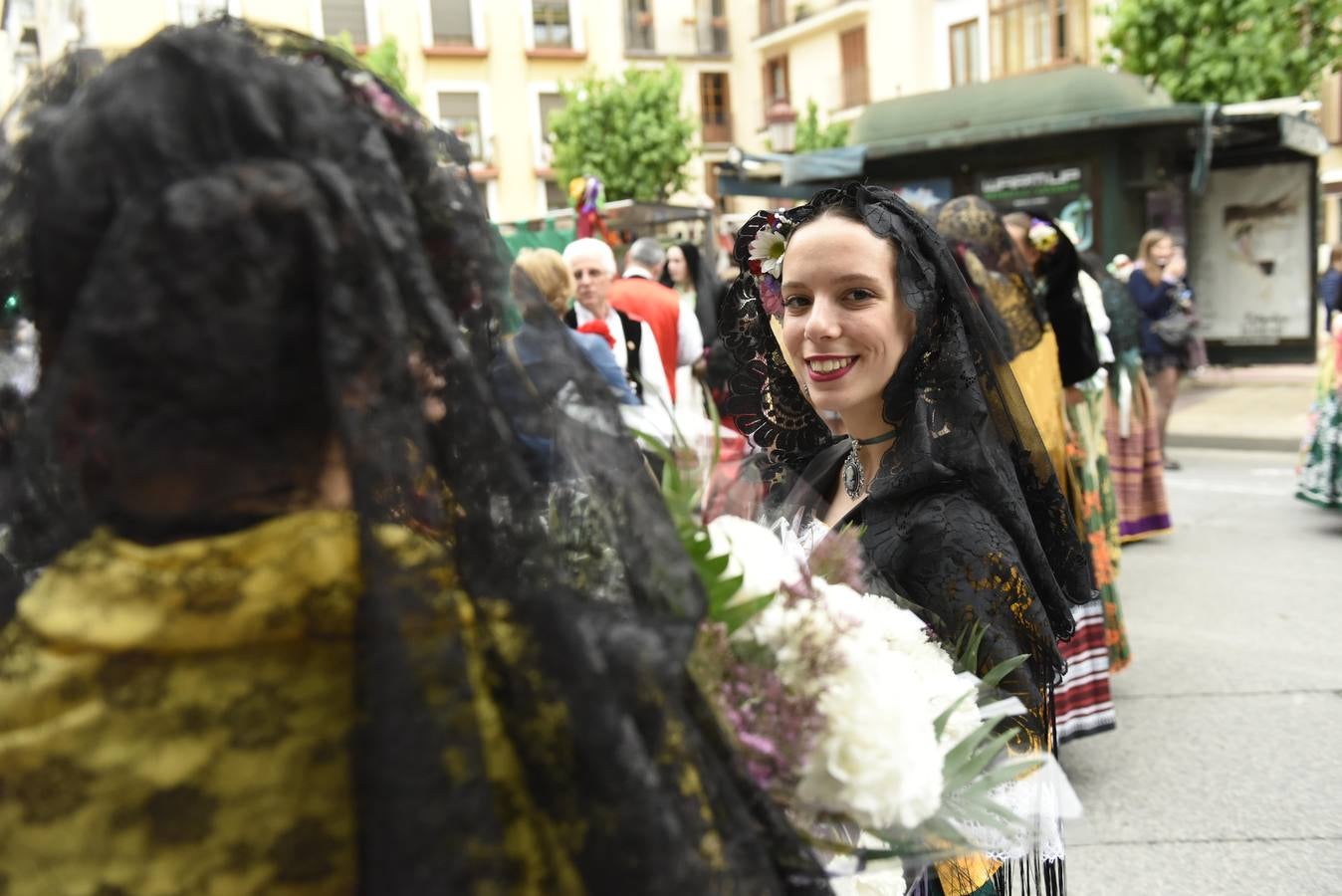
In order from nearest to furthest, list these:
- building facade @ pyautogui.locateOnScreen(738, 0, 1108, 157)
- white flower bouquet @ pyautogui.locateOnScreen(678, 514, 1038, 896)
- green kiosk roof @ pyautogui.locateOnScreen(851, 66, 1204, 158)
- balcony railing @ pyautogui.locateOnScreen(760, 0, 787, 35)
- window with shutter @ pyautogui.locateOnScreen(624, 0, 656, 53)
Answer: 1. white flower bouquet @ pyautogui.locateOnScreen(678, 514, 1038, 896)
2. green kiosk roof @ pyautogui.locateOnScreen(851, 66, 1204, 158)
3. building facade @ pyautogui.locateOnScreen(738, 0, 1108, 157)
4. balcony railing @ pyautogui.locateOnScreen(760, 0, 787, 35)
5. window with shutter @ pyautogui.locateOnScreen(624, 0, 656, 53)

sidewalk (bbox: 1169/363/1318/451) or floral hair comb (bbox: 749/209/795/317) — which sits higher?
floral hair comb (bbox: 749/209/795/317)

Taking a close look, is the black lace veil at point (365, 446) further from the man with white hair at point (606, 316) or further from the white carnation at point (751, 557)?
the man with white hair at point (606, 316)

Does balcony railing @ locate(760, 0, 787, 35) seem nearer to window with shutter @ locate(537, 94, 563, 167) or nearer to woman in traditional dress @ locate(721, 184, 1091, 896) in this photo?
window with shutter @ locate(537, 94, 563, 167)

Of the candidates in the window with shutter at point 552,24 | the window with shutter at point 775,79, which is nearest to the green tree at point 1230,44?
the window with shutter at point 775,79

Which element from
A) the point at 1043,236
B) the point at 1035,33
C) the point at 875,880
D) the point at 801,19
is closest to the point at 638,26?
the point at 801,19

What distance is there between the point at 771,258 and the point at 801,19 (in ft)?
108

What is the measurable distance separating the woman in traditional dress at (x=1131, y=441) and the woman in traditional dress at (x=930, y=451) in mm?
4950

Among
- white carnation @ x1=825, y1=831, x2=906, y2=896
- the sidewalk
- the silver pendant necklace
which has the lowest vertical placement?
the sidewalk

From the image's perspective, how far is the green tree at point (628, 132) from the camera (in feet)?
94.0

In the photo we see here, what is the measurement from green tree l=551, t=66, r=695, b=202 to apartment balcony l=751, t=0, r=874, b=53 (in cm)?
509

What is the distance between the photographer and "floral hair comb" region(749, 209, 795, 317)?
2.35 metres

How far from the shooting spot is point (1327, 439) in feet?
23.5

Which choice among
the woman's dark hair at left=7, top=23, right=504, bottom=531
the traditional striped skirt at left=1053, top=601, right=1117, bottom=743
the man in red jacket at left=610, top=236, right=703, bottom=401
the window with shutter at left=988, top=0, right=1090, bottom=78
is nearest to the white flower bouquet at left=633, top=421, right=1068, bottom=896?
the woman's dark hair at left=7, top=23, right=504, bottom=531

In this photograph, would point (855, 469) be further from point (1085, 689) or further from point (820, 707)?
point (1085, 689)
